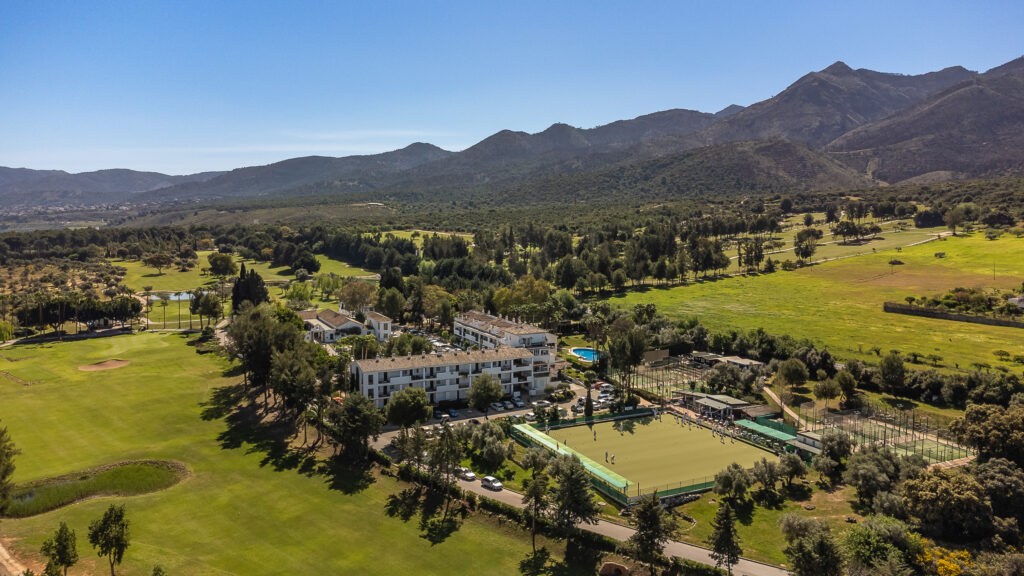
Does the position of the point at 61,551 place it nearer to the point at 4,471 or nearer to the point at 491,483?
the point at 4,471

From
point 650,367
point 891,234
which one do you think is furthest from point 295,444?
point 891,234

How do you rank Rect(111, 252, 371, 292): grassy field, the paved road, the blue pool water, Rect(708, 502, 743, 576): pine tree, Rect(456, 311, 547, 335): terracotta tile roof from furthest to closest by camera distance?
Rect(111, 252, 371, 292): grassy field < the blue pool water < Rect(456, 311, 547, 335): terracotta tile roof < the paved road < Rect(708, 502, 743, 576): pine tree

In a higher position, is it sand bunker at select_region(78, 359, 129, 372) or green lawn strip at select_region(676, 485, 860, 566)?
sand bunker at select_region(78, 359, 129, 372)

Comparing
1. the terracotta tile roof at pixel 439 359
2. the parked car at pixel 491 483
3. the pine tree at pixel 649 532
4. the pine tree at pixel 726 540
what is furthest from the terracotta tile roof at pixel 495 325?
the pine tree at pixel 726 540

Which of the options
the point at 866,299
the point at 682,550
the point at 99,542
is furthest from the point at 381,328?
the point at 866,299

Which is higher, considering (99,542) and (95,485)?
(99,542)

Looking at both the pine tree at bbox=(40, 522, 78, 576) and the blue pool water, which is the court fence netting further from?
the pine tree at bbox=(40, 522, 78, 576)

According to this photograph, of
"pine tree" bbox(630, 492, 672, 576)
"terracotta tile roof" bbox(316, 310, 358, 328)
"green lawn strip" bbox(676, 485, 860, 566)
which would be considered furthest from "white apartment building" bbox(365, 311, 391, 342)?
"pine tree" bbox(630, 492, 672, 576)
